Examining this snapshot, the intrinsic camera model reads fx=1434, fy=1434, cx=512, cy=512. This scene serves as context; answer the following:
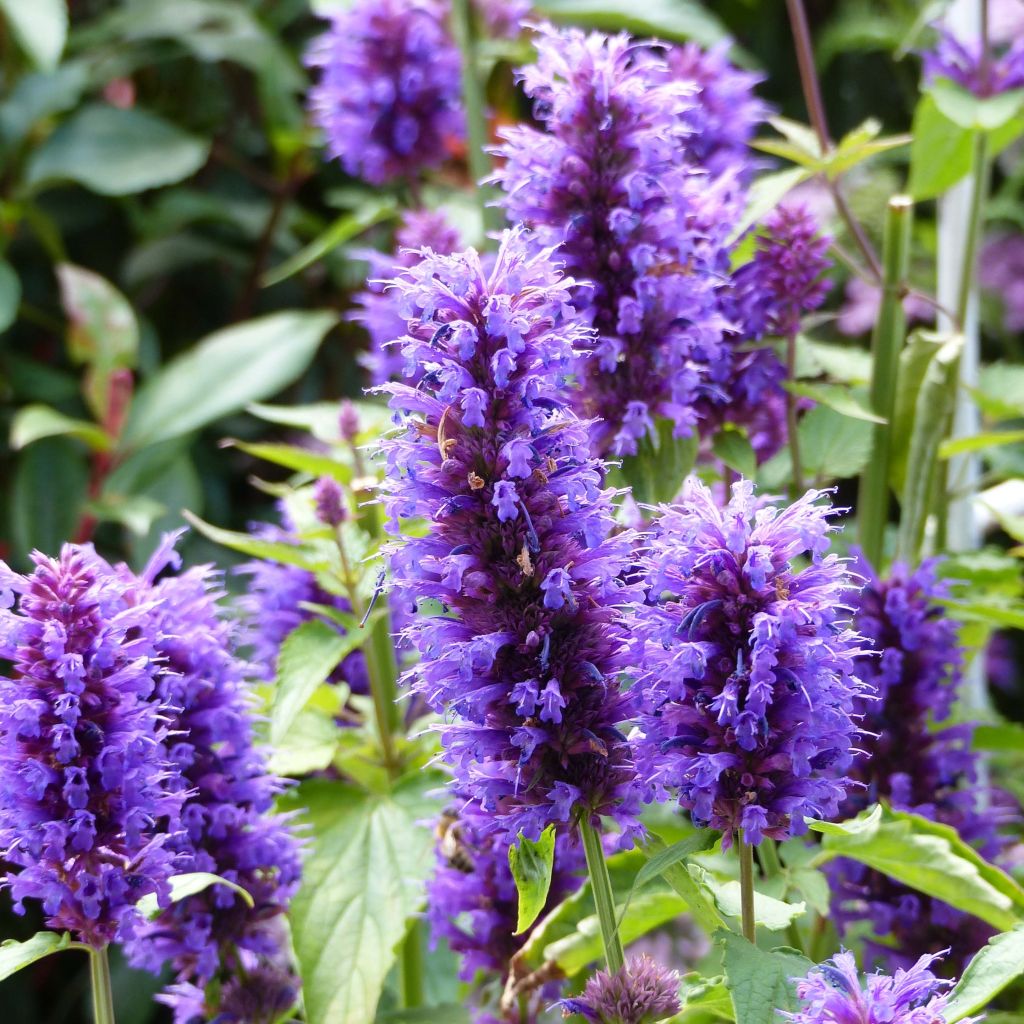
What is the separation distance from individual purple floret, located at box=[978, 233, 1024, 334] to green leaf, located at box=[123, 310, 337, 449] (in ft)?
3.74

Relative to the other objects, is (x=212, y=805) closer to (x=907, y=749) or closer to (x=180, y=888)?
(x=180, y=888)

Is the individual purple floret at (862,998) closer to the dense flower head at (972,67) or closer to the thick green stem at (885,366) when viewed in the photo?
the thick green stem at (885,366)

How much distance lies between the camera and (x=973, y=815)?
3.41 feet

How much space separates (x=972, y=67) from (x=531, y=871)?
92 centimetres

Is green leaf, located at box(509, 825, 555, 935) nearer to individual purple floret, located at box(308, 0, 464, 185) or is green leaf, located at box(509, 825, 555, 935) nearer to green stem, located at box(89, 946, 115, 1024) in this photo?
green stem, located at box(89, 946, 115, 1024)

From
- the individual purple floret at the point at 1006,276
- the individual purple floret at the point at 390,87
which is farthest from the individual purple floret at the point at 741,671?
the individual purple floret at the point at 1006,276

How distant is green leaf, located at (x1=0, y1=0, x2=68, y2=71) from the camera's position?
1719 mm

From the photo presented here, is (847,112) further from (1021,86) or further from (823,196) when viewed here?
(1021,86)

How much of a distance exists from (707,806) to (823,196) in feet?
5.02

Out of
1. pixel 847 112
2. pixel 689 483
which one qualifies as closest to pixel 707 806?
pixel 689 483

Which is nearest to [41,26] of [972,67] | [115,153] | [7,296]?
[115,153]

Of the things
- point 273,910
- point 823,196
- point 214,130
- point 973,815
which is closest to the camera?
point 273,910

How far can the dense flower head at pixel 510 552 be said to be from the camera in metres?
0.70

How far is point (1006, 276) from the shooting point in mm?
2354
